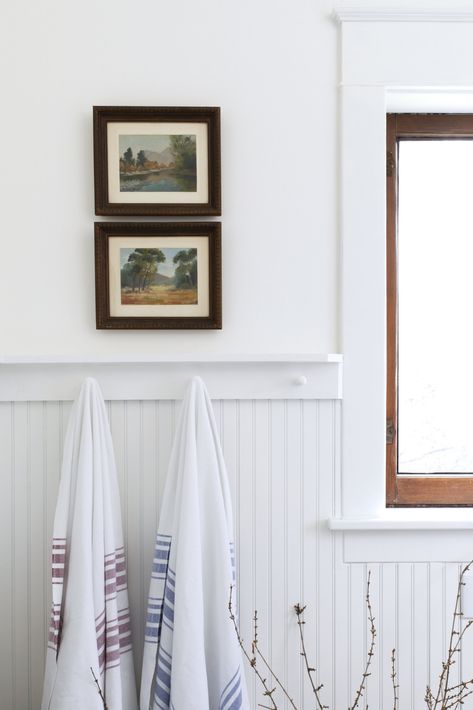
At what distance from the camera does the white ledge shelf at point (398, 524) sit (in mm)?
1343

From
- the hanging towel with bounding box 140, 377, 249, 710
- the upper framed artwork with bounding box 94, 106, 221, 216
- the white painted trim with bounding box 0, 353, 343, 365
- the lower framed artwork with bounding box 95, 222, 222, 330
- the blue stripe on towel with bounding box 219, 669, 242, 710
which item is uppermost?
the upper framed artwork with bounding box 94, 106, 221, 216

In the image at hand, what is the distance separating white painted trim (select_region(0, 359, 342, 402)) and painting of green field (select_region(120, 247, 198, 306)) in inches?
5.1

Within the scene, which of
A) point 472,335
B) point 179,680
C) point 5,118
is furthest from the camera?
point 472,335

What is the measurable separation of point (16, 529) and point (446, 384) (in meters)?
0.94

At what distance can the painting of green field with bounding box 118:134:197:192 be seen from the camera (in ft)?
4.40

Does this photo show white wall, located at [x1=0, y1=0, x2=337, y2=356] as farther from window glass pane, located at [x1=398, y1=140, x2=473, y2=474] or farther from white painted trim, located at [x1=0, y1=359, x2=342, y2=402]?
window glass pane, located at [x1=398, y1=140, x2=473, y2=474]

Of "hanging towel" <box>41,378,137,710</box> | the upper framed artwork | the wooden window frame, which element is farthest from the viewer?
the wooden window frame

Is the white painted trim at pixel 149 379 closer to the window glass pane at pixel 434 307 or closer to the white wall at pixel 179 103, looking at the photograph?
the white wall at pixel 179 103

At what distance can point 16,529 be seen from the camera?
1350mm

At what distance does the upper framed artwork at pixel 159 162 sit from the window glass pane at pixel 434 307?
0.44 metres

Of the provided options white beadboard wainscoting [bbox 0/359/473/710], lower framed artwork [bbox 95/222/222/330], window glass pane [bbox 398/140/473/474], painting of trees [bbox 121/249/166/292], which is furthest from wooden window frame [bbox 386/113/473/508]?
painting of trees [bbox 121/249/166/292]

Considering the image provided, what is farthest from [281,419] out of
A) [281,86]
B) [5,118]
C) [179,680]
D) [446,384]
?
[5,118]

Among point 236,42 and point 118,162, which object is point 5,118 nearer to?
point 118,162

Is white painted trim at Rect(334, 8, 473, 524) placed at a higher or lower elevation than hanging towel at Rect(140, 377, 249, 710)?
higher
